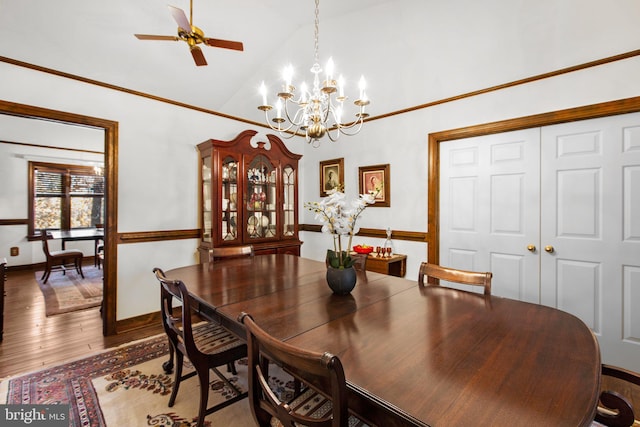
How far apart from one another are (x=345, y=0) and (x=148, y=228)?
2.92m

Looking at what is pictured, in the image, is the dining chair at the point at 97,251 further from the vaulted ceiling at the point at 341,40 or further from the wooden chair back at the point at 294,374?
the wooden chair back at the point at 294,374

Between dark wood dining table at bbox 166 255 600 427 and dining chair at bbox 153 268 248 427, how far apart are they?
13 cm

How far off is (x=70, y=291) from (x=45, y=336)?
1.80 m

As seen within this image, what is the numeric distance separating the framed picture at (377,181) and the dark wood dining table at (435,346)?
74.2 inches

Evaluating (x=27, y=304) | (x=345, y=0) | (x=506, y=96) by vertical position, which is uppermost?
(x=345, y=0)

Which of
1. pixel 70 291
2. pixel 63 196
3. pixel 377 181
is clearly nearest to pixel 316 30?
pixel 377 181

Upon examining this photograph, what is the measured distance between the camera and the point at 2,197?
17.2ft

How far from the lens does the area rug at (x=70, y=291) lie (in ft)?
11.9

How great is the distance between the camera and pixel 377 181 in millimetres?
3699

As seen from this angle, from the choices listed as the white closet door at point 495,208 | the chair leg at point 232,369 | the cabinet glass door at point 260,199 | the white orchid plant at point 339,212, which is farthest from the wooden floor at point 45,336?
the white closet door at point 495,208

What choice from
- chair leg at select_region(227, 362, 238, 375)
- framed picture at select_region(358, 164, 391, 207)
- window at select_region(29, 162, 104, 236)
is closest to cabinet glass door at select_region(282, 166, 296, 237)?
framed picture at select_region(358, 164, 391, 207)

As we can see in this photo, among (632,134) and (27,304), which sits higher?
(632,134)

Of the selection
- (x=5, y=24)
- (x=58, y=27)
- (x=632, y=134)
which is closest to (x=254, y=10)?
(x=58, y=27)

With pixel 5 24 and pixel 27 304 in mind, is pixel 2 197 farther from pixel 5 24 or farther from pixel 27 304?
pixel 5 24
